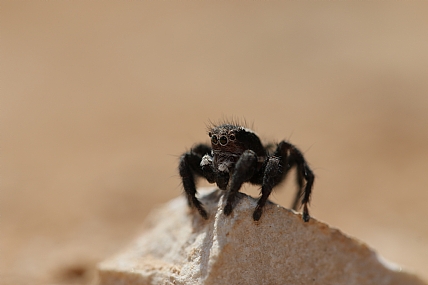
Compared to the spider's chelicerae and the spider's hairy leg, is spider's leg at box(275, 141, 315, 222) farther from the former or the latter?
the spider's hairy leg

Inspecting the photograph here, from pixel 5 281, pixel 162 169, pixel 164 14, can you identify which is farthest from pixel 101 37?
pixel 5 281

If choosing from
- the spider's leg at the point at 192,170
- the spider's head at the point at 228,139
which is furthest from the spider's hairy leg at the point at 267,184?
the spider's leg at the point at 192,170

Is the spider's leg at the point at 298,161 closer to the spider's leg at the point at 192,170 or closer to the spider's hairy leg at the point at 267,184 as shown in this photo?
the spider's hairy leg at the point at 267,184

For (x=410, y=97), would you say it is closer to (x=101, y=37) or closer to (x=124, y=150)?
(x=124, y=150)

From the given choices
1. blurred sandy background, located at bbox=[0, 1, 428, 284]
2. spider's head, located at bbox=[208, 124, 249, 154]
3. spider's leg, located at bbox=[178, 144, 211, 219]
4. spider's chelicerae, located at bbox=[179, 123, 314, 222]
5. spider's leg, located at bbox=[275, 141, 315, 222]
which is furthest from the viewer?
blurred sandy background, located at bbox=[0, 1, 428, 284]

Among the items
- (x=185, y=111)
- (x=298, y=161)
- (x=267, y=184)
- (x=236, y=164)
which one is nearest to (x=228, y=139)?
(x=236, y=164)

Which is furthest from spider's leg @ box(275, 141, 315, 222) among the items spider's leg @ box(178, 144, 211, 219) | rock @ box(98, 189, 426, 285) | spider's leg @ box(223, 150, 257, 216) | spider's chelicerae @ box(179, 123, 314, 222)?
spider's leg @ box(178, 144, 211, 219)

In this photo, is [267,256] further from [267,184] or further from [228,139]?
[228,139]
